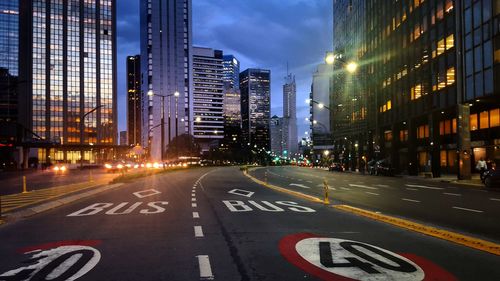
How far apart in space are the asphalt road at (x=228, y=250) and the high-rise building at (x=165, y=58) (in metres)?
143

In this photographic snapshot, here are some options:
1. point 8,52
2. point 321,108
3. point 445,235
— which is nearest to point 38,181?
point 445,235

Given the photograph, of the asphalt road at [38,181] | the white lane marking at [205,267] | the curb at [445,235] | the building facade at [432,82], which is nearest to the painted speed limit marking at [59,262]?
the white lane marking at [205,267]

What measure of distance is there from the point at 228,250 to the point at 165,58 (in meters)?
174

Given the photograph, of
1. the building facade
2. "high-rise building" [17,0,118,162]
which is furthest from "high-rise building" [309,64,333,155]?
the building facade

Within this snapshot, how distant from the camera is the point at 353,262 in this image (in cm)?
794

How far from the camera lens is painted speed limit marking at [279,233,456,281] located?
23.4ft

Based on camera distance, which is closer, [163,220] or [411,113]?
[163,220]

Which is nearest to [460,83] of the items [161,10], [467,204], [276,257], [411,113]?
[411,113]

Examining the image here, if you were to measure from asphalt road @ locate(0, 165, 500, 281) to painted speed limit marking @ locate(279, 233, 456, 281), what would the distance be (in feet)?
0.05

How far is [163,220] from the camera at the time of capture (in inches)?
531

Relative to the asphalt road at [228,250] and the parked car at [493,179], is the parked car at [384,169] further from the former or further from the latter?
the asphalt road at [228,250]

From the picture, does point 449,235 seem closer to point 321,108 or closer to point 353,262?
point 353,262

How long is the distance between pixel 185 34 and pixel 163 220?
16808 centimetres

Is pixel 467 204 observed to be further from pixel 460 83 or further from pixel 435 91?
pixel 435 91
